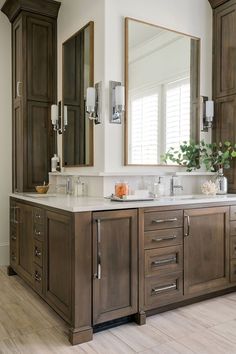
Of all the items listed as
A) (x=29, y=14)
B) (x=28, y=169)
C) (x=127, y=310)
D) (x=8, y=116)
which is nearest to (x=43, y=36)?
(x=29, y=14)

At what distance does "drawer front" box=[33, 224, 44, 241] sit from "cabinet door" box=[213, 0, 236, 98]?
225 centimetres

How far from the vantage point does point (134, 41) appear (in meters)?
2.94

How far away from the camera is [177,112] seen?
3.35 meters

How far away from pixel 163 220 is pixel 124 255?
1.33 feet

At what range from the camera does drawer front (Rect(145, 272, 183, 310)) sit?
2.39 m

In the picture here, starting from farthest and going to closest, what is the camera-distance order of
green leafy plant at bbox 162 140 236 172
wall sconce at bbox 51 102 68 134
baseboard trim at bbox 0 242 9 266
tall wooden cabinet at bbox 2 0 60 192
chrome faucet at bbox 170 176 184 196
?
baseboard trim at bbox 0 242 9 266 < tall wooden cabinet at bbox 2 0 60 192 < wall sconce at bbox 51 102 68 134 < green leafy plant at bbox 162 140 236 172 < chrome faucet at bbox 170 176 184 196

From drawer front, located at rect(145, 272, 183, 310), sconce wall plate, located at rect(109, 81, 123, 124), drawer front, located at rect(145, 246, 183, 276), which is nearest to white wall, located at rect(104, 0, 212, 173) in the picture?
sconce wall plate, located at rect(109, 81, 123, 124)

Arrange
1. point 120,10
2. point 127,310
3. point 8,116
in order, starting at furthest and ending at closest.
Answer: point 8,116, point 120,10, point 127,310

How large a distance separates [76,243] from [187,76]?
2181 millimetres

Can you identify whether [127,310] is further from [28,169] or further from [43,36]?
[43,36]

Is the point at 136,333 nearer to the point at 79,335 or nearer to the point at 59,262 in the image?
the point at 79,335

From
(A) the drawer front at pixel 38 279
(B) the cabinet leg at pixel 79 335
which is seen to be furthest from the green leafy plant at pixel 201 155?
(B) the cabinet leg at pixel 79 335

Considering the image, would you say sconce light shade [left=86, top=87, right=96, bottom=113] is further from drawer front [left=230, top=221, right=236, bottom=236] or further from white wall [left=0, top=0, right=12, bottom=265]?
drawer front [left=230, top=221, right=236, bottom=236]

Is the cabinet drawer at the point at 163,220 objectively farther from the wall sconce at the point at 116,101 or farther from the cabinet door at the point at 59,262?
the wall sconce at the point at 116,101
